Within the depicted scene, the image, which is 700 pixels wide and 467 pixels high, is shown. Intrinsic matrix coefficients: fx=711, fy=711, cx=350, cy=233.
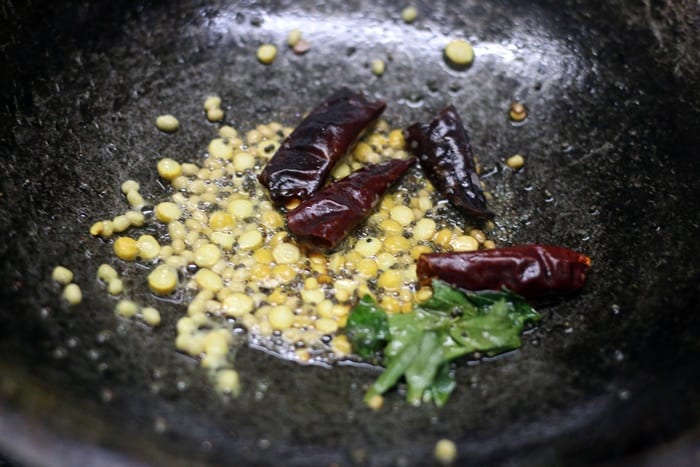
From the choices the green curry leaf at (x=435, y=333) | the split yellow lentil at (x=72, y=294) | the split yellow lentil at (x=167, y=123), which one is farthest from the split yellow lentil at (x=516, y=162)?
the split yellow lentil at (x=72, y=294)

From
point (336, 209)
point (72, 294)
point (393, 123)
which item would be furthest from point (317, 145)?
point (72, 294)

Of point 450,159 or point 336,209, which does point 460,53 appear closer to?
point 450,159

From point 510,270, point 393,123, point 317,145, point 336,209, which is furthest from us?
point 393,123

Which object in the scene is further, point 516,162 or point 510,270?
point 516,162

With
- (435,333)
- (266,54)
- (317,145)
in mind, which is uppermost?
(266,54)

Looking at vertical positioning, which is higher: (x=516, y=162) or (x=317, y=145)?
(x=317, y=145)

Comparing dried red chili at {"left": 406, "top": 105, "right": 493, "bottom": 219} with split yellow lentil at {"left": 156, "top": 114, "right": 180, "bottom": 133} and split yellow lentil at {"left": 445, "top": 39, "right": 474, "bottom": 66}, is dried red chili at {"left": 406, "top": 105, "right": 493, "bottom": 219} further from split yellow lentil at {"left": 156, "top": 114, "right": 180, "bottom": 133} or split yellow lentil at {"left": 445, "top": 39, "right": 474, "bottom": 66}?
split yellow lentil at {"left": 156, "top": 114, "right": 180, "bottom": 133}

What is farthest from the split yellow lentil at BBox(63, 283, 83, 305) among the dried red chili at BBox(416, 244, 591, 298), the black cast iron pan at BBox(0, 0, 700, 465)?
the dried red chili at BBox(416, 244, 591, 298)
